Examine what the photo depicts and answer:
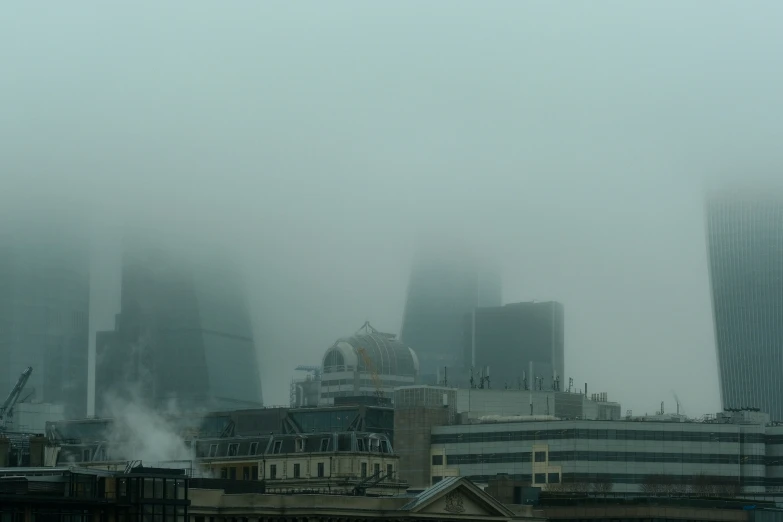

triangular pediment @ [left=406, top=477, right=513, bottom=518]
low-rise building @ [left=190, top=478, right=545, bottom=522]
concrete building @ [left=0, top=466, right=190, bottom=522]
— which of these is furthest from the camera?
triangular pediment @ [left=406, top=477, right=513, bottom=518]

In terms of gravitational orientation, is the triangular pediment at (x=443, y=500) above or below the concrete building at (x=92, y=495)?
above

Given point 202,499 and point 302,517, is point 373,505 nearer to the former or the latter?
point 302,517

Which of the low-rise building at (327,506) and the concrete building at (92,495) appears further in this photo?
the low-rise building at (327,506)

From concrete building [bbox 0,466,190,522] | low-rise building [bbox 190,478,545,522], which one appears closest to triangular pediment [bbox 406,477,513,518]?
low-rise building [bbox 190,478,545,522]

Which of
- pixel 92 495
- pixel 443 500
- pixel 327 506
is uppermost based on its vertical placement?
pixel 443 500

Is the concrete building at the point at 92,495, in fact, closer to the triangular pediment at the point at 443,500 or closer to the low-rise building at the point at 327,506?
the low-rise building at the point at 327,506

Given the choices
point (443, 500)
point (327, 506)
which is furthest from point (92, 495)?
point (443, 500)

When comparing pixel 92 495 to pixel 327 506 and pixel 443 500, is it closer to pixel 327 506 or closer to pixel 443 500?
pixel 327 506

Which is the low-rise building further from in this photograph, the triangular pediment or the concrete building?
the concrete building

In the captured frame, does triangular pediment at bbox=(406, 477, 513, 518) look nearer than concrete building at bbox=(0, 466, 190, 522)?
No

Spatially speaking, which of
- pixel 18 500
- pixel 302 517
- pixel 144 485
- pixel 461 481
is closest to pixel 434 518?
pixel 461 481

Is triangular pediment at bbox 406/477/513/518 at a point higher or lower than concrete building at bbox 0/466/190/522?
higher

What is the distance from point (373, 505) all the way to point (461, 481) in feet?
41.0

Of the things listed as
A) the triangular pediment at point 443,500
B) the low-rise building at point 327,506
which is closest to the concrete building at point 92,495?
the low-rise building at point 327,506
